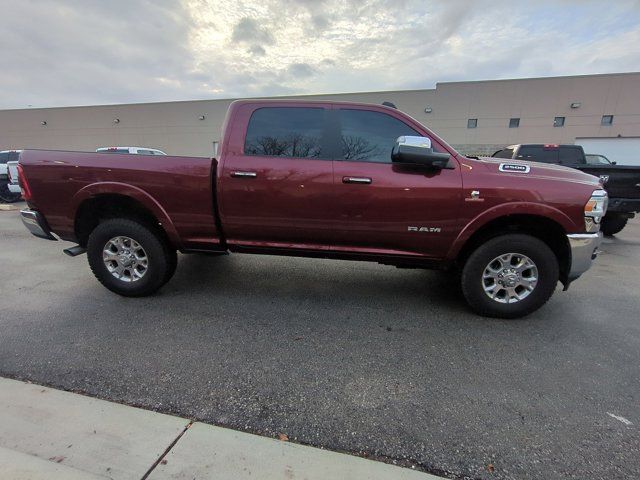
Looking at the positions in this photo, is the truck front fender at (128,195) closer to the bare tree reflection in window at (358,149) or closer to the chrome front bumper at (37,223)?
the chrome front bumper at (37,223)

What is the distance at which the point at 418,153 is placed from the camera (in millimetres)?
3115

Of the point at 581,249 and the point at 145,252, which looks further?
the point at 145,252

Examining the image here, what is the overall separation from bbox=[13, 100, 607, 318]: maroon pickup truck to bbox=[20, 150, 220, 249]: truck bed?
0.01m

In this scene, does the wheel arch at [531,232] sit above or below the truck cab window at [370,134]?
below

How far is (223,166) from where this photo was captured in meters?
3.47

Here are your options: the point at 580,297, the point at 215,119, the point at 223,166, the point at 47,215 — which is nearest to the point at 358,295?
the point at 223,166

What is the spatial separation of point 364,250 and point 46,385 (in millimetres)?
2780

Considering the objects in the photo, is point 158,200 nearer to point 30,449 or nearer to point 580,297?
point 30,449

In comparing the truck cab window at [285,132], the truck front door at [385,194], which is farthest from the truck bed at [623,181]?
the truck cab window at [285,132]

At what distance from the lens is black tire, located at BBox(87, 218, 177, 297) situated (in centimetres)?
370

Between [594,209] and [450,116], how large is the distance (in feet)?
94.8

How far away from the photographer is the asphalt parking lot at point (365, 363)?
2.01 metres

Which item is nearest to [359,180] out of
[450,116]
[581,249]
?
[581,249]

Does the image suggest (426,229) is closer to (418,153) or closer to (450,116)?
(418,153)
